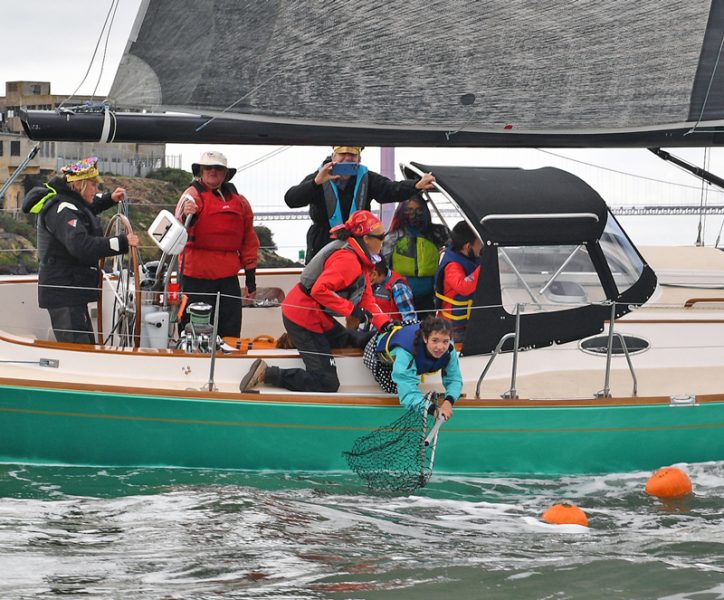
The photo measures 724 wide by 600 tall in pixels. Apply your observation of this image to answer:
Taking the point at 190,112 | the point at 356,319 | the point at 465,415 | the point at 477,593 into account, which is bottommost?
the point at 477,593

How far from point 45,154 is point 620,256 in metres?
35.5

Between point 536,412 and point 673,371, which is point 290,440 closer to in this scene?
point 536,412

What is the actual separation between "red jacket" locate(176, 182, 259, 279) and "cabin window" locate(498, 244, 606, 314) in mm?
1692

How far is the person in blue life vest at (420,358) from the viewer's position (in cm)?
719

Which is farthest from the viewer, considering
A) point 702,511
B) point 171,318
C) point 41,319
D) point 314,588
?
point 41,319

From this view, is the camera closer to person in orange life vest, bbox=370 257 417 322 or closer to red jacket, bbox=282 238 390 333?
person in orange life vest, bbox=370 257 417 322

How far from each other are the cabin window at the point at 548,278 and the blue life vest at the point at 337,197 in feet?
3.34

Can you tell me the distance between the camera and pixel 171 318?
8297mm

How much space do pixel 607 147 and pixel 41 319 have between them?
4043 mm

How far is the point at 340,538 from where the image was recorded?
663 cm

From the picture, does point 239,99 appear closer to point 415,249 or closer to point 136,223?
point 415,249

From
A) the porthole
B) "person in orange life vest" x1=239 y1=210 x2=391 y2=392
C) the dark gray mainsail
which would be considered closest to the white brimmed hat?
the dark gray mainsail

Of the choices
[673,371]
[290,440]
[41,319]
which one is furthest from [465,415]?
[41,319]

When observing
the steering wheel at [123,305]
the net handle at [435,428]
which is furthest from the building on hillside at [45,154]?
the net handle at [435,428]
